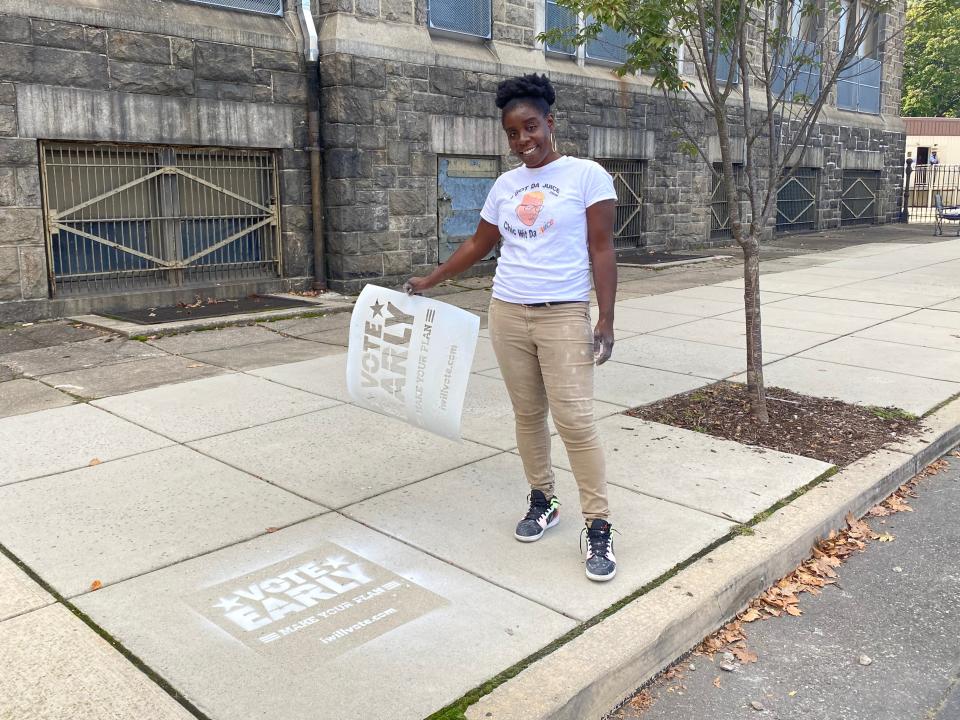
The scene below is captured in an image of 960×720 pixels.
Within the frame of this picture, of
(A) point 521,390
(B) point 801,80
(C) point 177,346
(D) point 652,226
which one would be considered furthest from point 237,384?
(B) point 801,80

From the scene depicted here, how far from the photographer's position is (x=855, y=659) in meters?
3.35

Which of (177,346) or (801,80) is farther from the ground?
(801,80)

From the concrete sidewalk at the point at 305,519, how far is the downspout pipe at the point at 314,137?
10.5 ft

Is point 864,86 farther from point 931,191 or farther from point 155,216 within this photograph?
point 155,216

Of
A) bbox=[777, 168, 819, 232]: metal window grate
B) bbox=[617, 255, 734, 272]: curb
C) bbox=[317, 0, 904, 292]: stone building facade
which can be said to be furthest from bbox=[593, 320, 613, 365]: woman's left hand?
bbox=[777, 168, 819, 232]: metal window grate

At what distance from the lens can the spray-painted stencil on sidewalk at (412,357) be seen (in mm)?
4039

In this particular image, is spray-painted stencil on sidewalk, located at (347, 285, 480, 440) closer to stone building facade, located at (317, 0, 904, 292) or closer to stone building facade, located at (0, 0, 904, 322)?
stone building facade, located at (0, 0, 904, 322)

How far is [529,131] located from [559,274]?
1.89 ft

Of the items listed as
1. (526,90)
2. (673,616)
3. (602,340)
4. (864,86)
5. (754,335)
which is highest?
(864,86)

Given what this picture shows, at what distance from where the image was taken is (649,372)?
7.31 meters

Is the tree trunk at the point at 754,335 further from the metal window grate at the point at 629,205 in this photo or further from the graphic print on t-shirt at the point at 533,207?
the metal window grate at the point at 629,205

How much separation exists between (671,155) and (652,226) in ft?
4.41

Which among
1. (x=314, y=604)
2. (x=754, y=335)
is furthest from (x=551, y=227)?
(x=754, y=335)

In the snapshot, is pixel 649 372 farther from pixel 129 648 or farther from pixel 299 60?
pixel 299 60
